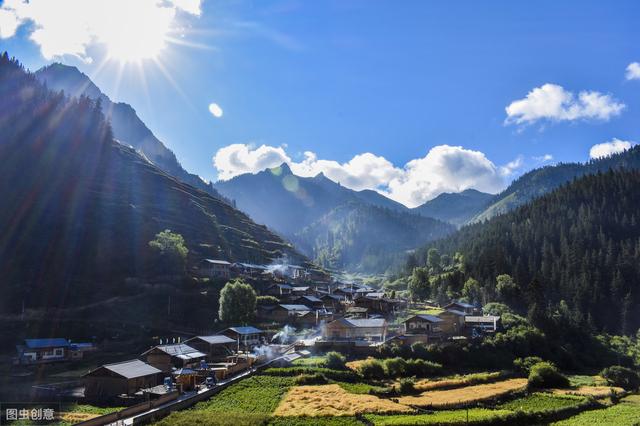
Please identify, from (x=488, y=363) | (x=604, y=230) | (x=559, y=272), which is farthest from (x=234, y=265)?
(x=604, y=230)

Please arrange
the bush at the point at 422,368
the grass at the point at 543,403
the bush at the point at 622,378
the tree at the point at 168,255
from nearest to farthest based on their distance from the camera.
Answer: the grass at the point at 543,403 → the bush at the point at 422,368 → the bush at the point at 622,378 → the tree at the point at 168,255

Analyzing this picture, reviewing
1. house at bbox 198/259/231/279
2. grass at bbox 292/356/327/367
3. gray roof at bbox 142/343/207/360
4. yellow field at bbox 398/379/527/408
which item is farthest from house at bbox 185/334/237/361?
house at bbox 198/259/231/279

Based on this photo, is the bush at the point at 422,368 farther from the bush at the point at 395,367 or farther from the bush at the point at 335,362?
the bush at the point at 335,362

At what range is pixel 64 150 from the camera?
131 metres

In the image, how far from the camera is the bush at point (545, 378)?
5853cm

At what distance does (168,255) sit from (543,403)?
74644mm

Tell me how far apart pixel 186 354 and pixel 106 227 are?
197 ft

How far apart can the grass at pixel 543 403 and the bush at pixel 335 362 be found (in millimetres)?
19178

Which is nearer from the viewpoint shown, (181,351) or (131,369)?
(131,369)

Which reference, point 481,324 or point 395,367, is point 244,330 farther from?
point 481,324

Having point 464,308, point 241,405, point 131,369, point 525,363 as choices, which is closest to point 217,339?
point 131,369

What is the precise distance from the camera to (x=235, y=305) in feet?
263

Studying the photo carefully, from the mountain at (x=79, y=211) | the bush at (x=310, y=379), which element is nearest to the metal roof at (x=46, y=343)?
the mountain at (x=79, y=211)

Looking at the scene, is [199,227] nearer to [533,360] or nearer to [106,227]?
[106,227]
